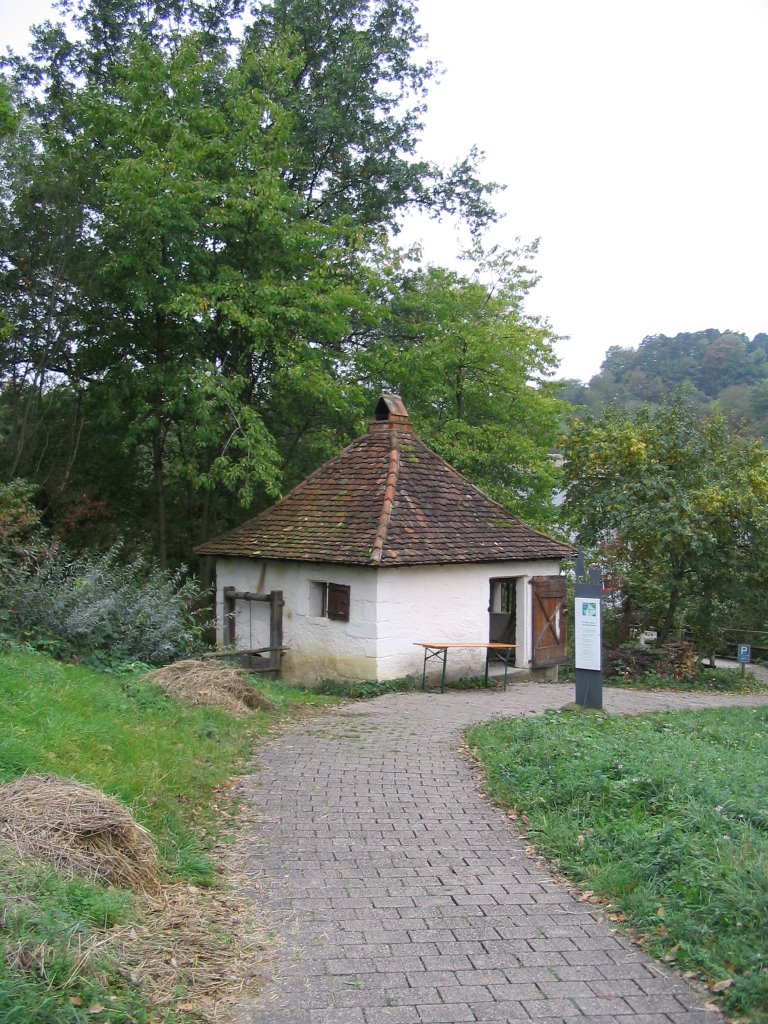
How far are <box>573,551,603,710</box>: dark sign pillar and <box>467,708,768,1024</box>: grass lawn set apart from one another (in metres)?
2.45

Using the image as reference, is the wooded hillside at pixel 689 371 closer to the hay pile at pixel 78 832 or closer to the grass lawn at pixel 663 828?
the grass lawn at pixel 663 828

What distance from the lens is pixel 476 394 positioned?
23.7 m


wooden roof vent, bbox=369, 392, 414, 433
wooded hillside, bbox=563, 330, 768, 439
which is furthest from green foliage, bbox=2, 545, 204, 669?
wooded hillside, bbox=563, 330, 768, 439

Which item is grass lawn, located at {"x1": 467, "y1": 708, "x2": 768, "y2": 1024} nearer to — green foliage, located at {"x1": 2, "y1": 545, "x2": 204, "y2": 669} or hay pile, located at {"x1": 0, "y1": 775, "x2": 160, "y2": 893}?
hay pile, located at {"x1": 0, "y1": 775, "x2": 160, "y2": 893}

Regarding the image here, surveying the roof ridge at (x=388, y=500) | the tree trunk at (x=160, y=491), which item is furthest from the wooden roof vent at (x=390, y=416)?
the tree trunk at (x=160, y=491)

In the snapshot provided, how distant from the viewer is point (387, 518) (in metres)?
16.3

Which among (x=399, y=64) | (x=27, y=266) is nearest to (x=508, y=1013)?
(x=27, y=266)

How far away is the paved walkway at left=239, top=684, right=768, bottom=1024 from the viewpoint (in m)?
4.14

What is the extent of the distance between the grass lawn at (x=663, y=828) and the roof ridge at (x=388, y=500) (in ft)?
19.6

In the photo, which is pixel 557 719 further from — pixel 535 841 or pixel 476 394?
pixel 476 394

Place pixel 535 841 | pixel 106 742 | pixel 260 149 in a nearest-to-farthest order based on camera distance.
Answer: pixel 535 841 < pixel 106 742 < pixel 260 149

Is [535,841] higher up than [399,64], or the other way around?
[399,64]

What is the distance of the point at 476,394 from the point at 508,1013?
20.4m

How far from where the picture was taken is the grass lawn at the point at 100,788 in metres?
3.81
